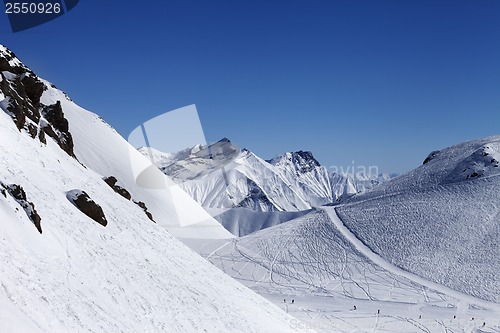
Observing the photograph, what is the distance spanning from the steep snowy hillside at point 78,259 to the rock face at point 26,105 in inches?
3.9

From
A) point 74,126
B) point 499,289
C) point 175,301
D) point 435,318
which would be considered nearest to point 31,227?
point 175,301

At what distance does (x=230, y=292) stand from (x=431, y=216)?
172ft

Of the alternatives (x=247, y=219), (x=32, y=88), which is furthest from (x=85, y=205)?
(x=247, y=219)

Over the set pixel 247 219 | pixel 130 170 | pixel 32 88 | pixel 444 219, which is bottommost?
pixel 247 219

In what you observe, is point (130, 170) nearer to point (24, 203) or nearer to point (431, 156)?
point (24, 203)

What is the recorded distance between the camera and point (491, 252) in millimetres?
57656

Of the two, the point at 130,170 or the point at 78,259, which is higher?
the point at 130,170

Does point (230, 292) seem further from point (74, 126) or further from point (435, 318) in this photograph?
point (74, 126)

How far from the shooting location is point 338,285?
5366cm

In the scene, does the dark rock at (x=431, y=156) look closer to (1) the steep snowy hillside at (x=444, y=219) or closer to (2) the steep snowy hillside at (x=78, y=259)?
(1) the steep snowy hillside at (x=444, y=219)

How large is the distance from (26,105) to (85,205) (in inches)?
497

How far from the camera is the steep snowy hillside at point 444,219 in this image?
55.6 metres

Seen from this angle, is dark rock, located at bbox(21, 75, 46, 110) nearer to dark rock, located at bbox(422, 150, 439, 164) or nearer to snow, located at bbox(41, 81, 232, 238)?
snow, located at bbox(41, 81, 232, 238)

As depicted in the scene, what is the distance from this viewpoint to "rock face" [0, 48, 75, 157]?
2747cm
